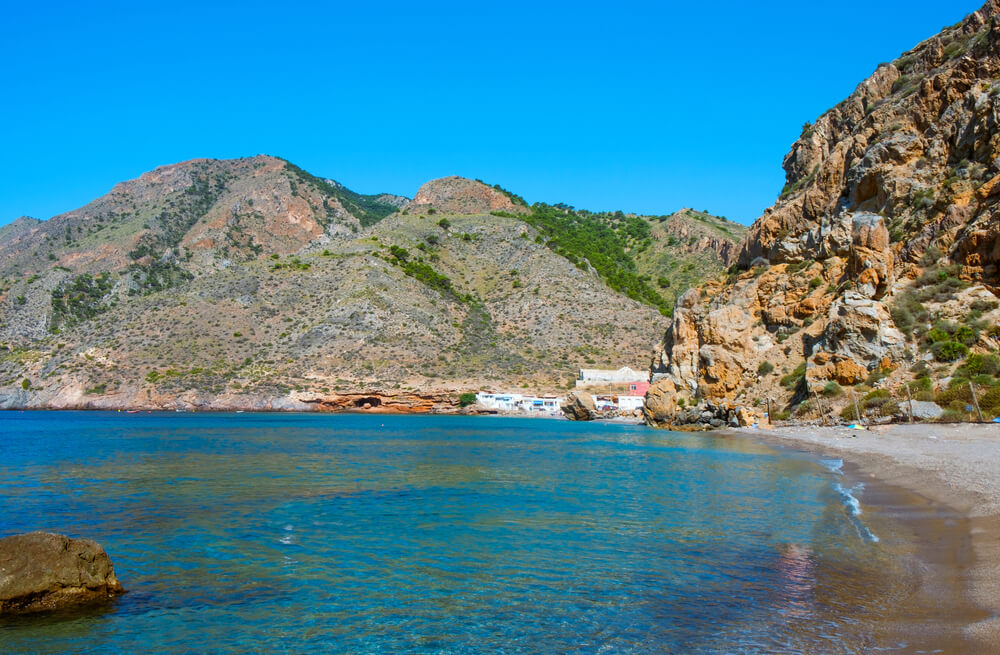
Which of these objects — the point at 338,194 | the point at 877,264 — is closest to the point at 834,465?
the point at 877,264

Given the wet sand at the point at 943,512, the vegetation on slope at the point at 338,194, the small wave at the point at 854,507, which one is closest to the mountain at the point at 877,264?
the wet sand at the point at 943,512

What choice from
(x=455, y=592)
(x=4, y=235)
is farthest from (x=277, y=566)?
(x=4, y=235)

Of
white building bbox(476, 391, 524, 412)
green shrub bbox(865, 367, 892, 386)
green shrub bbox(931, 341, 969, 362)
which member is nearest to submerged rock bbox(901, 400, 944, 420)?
green shrub bbox(931, 341, 969, 362)

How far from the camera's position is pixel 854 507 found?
14.9 meters

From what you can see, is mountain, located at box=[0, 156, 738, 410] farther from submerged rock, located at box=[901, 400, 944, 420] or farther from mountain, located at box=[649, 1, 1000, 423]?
submerged rock, located at box=[901, 400, 944, 420]

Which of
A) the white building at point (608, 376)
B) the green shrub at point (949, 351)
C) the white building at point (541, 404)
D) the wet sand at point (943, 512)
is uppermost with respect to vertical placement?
the green shrub at point (949, 351)

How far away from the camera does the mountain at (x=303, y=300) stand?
8588 centimetres

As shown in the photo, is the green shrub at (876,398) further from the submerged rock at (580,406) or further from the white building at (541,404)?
the white building at (541,404)

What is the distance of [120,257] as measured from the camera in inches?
4855

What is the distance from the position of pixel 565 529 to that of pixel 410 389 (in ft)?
239

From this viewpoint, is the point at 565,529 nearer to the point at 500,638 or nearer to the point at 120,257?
the point at 500,638

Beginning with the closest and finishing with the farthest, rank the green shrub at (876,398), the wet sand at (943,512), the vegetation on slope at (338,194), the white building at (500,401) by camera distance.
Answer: the wet sand at (943,512), the green shrub at (876,398), the white building at (500,401), the vegetation on slope at (338,194)

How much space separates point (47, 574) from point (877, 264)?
4007 cm

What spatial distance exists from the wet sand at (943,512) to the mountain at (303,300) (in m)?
67.2
